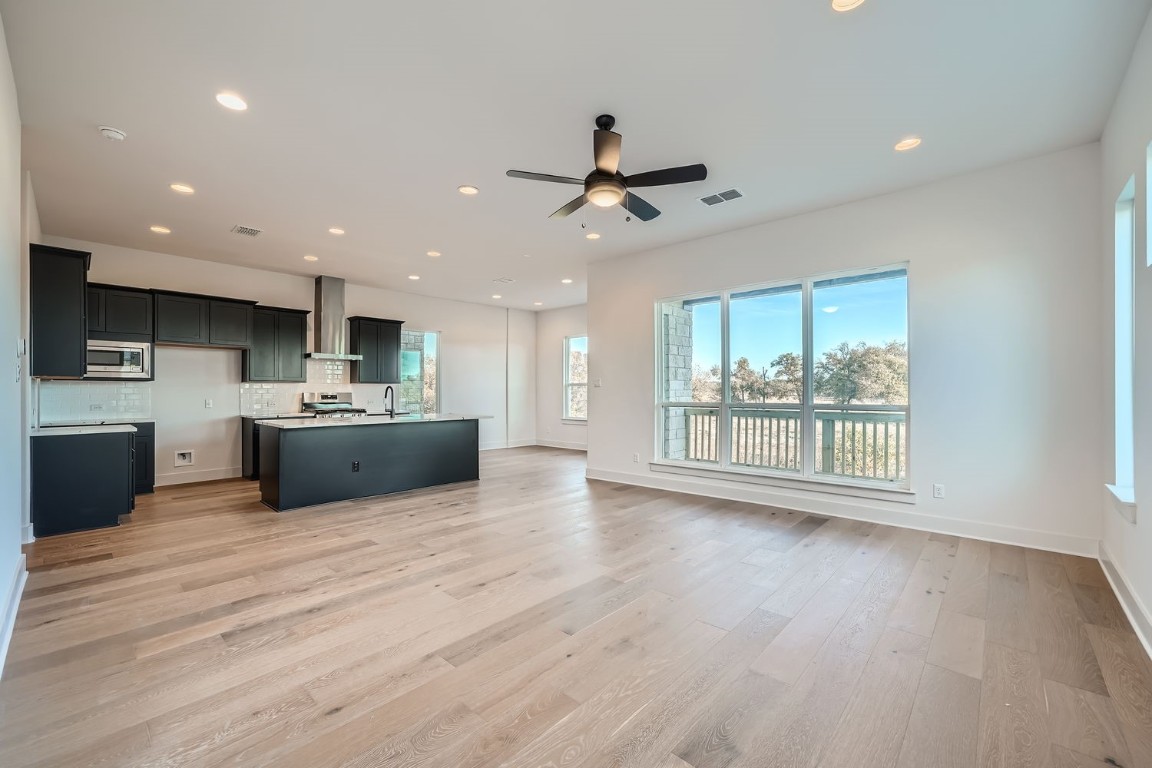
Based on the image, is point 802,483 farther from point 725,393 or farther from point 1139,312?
point 1139,312

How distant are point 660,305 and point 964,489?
3456 mm

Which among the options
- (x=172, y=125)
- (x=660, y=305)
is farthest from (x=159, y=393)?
(x=660, y=305)

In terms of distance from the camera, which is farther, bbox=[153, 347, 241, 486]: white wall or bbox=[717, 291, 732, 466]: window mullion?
bbox=[153, 347, 241, 486]: white wall

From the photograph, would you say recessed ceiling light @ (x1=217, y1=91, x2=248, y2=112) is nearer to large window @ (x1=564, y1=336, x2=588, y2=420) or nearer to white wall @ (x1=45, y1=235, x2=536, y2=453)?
white wall @ (x1=45, y1=235, x2=536, y2=453)

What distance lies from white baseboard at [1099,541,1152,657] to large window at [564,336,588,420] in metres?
7.57

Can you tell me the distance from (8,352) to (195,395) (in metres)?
4.43

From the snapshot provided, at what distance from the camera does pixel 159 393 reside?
6148mm

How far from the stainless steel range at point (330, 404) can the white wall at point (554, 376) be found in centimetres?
387

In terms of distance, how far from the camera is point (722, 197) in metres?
4.43

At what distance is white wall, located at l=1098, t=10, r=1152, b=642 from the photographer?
7.68 ft

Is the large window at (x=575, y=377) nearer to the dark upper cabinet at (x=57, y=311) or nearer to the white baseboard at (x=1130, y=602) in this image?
the dark upper cabinet at (x=57, y=311)

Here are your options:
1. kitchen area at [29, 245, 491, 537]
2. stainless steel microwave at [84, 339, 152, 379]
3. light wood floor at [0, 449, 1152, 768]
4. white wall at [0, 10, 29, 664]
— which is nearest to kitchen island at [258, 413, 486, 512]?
kitchen area at [29, 245, 491, 537]

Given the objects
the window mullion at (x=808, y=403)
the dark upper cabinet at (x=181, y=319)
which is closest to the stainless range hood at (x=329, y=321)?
the dark upper cabinet at (x=181, y=319)

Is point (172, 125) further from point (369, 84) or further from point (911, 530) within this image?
point (911, 530)
